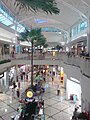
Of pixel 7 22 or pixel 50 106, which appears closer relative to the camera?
pixel 50 106

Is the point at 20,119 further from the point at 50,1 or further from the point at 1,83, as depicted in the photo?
the point at 1,83

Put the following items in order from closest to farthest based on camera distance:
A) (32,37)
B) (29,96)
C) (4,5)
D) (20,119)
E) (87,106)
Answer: (87,106) < (20,119) < (29,96) < (32,37) < (4,5)

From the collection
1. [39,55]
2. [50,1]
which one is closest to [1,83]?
[39,55]

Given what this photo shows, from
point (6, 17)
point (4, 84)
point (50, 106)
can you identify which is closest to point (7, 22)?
point (6, 17)

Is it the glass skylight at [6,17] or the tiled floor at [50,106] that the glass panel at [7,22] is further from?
the tiled floor at [50,106]

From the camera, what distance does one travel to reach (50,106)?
18156 millimetres

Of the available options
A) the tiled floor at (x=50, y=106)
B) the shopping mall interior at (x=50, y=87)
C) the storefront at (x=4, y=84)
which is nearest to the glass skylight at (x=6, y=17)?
the shopping mall interior at (x=50, y=87)

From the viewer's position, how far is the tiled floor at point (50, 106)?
612 inches

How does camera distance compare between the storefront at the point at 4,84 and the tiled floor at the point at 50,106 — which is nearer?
the tiled floor at the point at 50,106

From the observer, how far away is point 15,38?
115ft

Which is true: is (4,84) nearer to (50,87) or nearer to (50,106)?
(50,87)

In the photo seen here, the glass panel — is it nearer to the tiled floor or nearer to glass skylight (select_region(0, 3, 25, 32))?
glass skylight (select_region(0, 3, 25, 32))

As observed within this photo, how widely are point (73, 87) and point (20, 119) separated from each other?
9449 millimetres

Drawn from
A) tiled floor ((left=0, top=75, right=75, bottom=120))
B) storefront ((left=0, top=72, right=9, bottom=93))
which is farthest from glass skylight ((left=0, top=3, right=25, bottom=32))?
tiled floor ((left=0, top=75, right=75, bottom=120))
